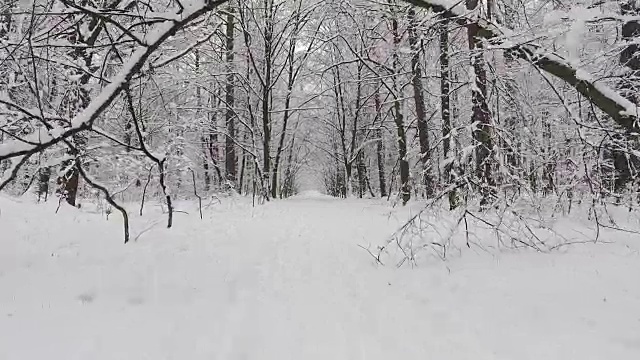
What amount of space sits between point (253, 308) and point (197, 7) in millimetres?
2625

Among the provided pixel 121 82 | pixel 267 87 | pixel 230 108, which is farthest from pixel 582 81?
pixel 230 108

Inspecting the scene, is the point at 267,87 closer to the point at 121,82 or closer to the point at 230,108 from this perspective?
the point at 230,108

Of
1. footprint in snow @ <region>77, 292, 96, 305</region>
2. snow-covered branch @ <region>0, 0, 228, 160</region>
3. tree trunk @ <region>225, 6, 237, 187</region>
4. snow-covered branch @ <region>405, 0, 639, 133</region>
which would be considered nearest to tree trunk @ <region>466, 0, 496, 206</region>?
snow-covered branch @ <region>405, 0, 639, 133</region>

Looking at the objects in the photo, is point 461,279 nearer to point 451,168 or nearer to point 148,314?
point 451,168

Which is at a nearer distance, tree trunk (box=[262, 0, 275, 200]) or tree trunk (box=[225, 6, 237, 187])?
tree trunk (box=[225, 6, 237, 187])

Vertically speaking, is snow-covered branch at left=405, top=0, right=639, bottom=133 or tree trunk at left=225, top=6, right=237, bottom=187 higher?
tree trunk at left=225, top=6, right=237, bottom=187

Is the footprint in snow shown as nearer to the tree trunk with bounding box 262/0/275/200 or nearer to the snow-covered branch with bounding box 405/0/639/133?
the snow-covered branch with bounding box 405/0/639/133

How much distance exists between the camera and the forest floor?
2514 mm

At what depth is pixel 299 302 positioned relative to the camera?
134 inches

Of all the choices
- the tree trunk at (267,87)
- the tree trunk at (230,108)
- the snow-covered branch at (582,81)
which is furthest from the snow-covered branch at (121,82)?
the tree trunk at (267,87)

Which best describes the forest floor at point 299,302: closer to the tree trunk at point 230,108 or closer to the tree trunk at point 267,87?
the tree trunk at point 230,108

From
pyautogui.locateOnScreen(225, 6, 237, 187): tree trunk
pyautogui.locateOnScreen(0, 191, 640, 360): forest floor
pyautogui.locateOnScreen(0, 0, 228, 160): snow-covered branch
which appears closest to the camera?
pyautogui.locateOnScreen(0, 191, 640, 360): forest floor

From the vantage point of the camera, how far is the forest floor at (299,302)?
2514mm

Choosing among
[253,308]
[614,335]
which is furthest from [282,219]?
[614,335]
